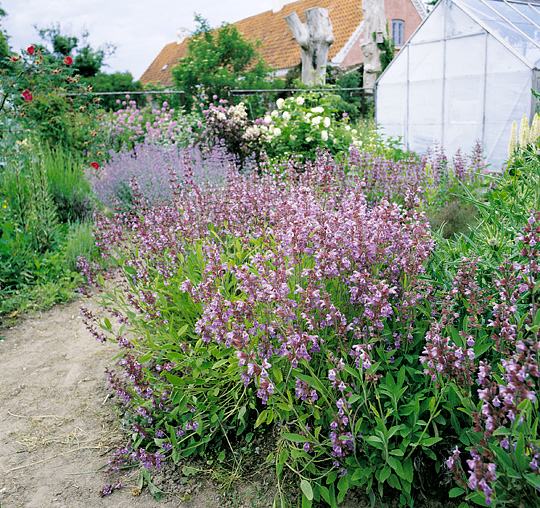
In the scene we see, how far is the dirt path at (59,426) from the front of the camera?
2307 millimetres

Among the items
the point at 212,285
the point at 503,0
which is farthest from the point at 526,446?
the point at 503,0

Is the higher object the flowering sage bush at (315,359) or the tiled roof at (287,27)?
the tiled roof at (287,27)

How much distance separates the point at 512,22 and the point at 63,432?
9.80 metres

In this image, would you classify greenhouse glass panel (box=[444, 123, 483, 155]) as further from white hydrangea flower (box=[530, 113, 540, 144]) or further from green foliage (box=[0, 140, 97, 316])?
green foliage (box=[0, 140, 97, 316])

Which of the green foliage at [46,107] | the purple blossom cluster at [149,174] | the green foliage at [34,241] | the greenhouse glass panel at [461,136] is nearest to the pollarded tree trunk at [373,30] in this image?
the greenhouse glass panel at [461,136]

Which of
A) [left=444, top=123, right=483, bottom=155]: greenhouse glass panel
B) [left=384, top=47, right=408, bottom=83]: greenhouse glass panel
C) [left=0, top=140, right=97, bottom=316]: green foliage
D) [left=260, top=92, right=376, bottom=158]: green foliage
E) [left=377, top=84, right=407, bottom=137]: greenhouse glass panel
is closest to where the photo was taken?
[left=0, top=140, right=97, bottom=316]: green foliage

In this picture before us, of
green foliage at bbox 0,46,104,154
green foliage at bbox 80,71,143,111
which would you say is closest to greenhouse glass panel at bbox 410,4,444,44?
green foliage at bbox 0,46,104,154

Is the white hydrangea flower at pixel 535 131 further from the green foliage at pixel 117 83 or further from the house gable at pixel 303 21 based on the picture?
the green foliage at pixel 117 83

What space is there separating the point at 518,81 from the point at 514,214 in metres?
6.90

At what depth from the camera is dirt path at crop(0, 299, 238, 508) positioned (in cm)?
231

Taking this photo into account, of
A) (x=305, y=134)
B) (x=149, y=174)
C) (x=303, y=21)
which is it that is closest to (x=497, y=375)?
(x=149, y=174)

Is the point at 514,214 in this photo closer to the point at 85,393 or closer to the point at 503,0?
the point at 85,393

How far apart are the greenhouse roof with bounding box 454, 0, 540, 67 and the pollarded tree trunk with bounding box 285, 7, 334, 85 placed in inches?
207

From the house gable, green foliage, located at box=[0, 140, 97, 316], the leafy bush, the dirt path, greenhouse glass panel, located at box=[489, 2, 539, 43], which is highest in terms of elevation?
the house gable
